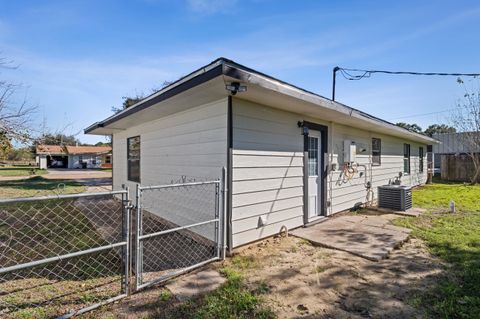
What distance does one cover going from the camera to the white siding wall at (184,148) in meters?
4.22

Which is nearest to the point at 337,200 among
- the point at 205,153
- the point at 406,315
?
the point at 205,153

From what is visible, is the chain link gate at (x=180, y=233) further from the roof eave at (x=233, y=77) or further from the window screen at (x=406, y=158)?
the window screen at (x=406, y=158)

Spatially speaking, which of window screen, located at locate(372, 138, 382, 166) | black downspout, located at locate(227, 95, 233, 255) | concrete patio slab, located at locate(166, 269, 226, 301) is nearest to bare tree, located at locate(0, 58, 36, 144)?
black downspout, located at locate(227, 95, 233, 255)

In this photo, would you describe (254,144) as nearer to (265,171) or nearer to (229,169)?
(265,171)

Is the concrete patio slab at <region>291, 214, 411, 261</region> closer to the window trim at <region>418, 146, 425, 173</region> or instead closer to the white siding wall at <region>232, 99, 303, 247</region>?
the white siding wall at <region>232, 99, 303, 247</region>

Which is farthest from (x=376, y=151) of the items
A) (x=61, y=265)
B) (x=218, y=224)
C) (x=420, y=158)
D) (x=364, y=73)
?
(x=61, y=265)

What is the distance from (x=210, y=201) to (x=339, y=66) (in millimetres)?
12025

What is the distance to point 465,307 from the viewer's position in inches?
98.0

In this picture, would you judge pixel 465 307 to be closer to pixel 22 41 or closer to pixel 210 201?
pixel 210 201

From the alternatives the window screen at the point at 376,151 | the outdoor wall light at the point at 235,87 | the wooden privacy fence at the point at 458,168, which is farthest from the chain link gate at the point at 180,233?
the wooden privacy fence at the point at 458,168

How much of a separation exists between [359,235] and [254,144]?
269 cm

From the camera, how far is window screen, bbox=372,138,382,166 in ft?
28.9

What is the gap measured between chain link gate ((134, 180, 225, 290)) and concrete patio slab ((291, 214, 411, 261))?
69.9 inches

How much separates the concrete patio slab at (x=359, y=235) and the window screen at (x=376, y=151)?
3189 mm
